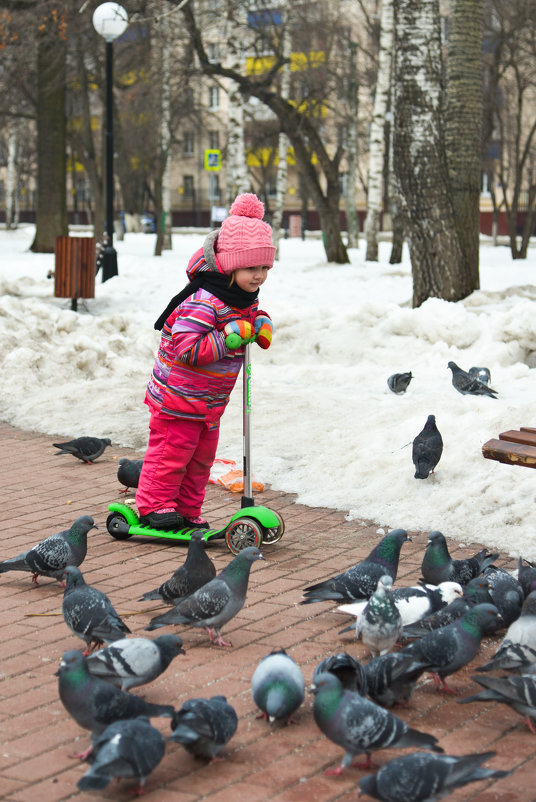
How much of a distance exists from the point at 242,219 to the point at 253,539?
1.84m

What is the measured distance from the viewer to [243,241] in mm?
5898

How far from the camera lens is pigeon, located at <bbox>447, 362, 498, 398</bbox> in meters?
8.82

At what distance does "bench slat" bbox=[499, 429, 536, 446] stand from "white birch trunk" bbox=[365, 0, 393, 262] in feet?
61.7

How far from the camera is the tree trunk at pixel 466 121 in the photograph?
42.6 feet

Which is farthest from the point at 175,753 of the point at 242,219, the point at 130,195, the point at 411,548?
the point at 130,195

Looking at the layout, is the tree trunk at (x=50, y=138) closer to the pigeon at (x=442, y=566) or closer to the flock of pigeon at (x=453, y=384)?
the flock of pigeon at (x=453, y=384)

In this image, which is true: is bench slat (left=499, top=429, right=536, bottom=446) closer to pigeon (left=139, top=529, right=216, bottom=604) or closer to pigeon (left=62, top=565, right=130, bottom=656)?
pigeon (left=139, top=529, right=216, bottom=604)

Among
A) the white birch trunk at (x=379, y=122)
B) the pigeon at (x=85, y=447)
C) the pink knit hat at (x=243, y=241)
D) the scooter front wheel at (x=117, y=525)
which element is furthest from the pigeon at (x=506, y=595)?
the white birch trunk at (x=379, y=122)

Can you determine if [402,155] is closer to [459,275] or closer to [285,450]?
[459,275]

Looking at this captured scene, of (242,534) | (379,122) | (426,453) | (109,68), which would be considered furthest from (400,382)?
(379,122)

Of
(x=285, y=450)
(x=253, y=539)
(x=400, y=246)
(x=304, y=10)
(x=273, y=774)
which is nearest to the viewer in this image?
(x=273, y=774)

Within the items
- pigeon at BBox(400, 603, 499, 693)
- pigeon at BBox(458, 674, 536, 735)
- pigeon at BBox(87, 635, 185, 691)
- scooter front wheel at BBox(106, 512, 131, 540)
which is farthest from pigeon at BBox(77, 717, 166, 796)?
scooter front wheel at BBox(106, 512, 131, 540)

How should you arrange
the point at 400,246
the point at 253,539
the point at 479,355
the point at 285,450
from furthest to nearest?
1. the point at 400,246
2. the point at 479,355
3. the point at 285,450
4. the point at 253,539

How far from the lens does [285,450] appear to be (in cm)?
835
